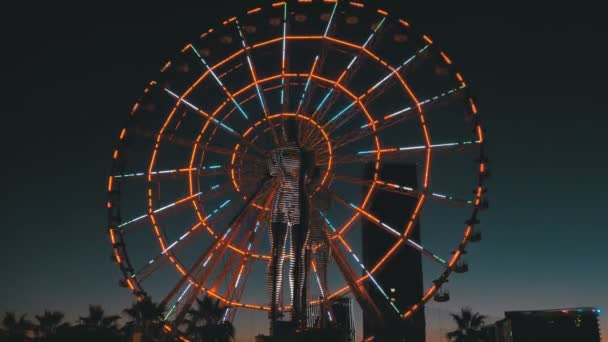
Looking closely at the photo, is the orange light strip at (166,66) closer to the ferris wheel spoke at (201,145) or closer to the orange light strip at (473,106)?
the ferris wheel spoke at (201,145)

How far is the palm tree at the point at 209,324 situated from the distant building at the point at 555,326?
17.0m

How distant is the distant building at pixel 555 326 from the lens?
37625 millimetres

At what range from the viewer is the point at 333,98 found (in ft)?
92.7

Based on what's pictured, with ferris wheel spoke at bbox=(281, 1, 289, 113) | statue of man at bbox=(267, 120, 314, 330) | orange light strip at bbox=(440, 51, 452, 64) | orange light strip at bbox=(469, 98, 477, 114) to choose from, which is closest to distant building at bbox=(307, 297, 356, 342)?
statue of man at bbox=(267, 120, 314, 330)

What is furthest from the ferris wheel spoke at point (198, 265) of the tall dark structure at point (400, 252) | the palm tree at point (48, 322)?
the tall dark structure at point (400, 252)

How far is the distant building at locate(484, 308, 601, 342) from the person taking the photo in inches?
1481

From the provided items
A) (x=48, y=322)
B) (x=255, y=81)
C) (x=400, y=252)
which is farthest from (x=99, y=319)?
(x=400, y=252)

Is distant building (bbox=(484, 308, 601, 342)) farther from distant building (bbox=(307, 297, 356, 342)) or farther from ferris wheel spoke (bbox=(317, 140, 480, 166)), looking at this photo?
ferris wheel spoke (bbox=(317, 140, 480, 166))

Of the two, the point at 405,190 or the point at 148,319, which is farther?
the point at 148,319

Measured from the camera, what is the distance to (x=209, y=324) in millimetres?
34688

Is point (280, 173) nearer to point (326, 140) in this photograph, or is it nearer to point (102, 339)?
point (326, 140)

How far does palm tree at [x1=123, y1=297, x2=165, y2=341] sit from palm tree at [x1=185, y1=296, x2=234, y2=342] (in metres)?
1.88

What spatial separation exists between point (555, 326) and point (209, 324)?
20053 mm

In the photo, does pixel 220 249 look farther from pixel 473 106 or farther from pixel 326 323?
pixel 473 106
